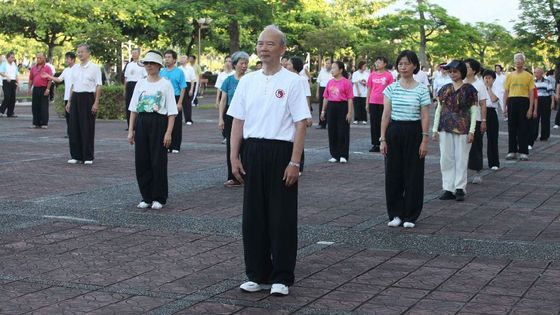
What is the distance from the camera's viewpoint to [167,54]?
626 inches

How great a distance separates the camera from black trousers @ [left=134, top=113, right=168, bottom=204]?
10.5 meters

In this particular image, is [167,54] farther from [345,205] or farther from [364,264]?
[364,264]

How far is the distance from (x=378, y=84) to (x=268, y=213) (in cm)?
1188

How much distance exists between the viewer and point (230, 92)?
508 inches

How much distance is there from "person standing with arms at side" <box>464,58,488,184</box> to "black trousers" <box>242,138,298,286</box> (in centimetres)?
568

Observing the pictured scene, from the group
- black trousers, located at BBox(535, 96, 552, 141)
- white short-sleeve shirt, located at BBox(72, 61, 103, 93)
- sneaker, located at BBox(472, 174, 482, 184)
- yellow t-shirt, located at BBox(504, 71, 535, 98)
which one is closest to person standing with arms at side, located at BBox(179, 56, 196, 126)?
black trousers, located at BBox(535, 96, 552, 141)

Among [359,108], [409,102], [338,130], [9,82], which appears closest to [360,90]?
[359,108]

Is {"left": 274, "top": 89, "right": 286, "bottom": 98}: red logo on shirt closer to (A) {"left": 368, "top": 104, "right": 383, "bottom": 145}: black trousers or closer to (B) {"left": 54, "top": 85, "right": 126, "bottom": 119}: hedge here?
(A) {"left": 368, "top": 104, "right": 383, "bottom": 145}: black trousers

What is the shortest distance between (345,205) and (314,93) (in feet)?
94.5

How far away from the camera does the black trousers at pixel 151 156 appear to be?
10.5 m

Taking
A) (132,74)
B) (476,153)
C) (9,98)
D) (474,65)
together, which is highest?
(474,65)

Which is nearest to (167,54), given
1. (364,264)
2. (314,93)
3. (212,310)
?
(364,264)

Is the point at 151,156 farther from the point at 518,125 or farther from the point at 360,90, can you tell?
the point at 360,90

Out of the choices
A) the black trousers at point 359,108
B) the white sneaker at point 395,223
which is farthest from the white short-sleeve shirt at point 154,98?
the black trousers at point 359,108
